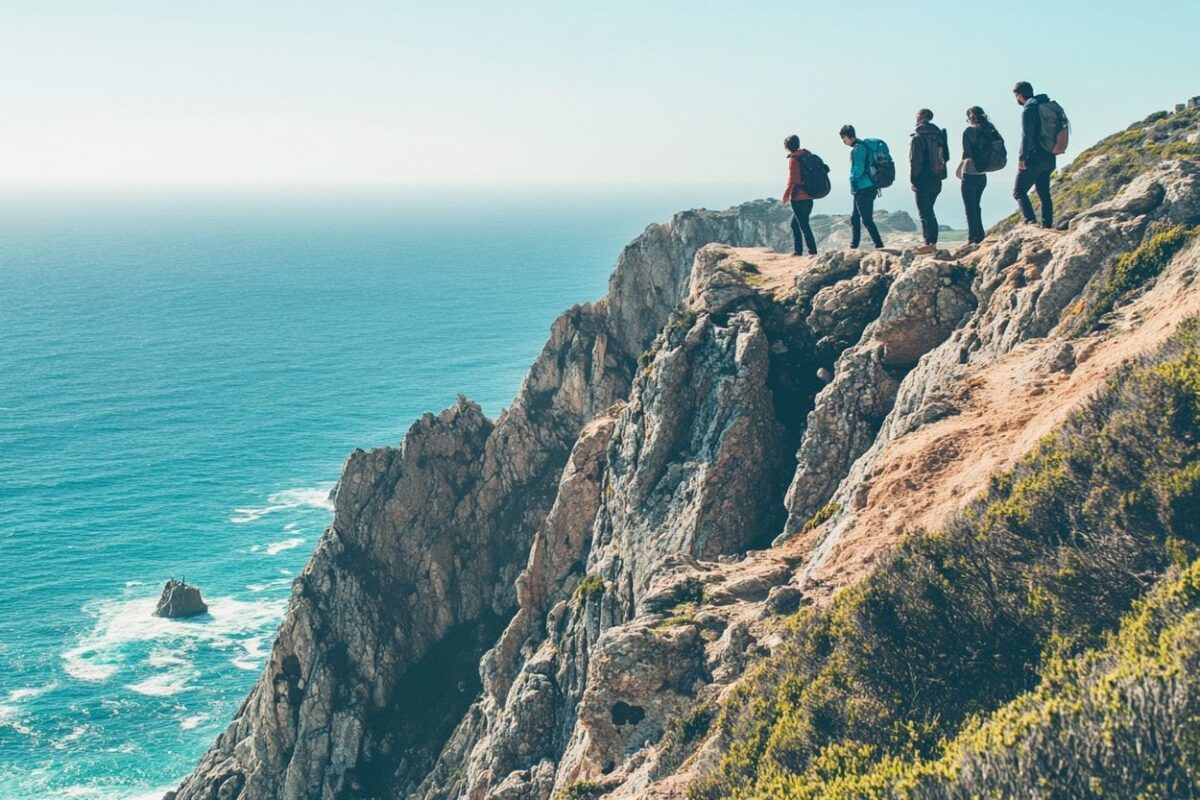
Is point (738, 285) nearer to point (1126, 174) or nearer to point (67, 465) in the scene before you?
point (1126, 174)

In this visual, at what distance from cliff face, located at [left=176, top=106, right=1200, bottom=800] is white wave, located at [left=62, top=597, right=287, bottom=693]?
25225 mm

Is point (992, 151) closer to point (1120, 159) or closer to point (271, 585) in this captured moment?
point (1120, 159)

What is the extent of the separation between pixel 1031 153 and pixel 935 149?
10.7 ft

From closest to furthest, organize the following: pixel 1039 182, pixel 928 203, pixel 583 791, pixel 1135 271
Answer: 1. pixel 583 791
2. pixel 1135 271
3. pixel 1039 182
4. pixel 928 203

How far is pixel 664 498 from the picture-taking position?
4244 centimetres

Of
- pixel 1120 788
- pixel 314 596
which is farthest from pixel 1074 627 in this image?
pixel 314 596

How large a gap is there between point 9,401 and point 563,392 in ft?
376

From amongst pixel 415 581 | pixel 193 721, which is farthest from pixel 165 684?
pixel 415 581

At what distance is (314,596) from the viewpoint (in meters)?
62.2

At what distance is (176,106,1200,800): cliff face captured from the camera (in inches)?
1102

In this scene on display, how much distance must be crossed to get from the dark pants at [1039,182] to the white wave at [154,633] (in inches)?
2945

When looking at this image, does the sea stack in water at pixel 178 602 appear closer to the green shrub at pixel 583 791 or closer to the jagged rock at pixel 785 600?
the green shrub at pixel 583 791

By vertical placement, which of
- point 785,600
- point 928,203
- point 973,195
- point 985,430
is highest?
point 928,203

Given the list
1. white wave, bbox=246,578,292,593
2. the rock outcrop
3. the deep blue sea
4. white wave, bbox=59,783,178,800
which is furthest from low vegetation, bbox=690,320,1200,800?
white wave, bbox=246,578,292,593
